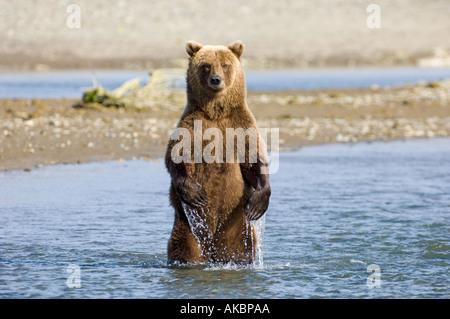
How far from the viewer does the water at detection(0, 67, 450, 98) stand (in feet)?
76.6

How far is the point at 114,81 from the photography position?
28688mm

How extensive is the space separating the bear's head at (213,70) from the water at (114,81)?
535 inches

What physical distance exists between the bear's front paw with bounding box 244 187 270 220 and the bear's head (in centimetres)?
85

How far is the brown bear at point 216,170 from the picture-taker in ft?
19.6

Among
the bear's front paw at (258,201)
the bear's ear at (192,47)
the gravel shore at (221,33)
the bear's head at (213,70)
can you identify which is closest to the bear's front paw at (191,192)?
the bear's front paw at (258,201)

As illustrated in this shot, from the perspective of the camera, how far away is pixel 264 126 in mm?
15156

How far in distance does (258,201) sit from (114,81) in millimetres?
23355

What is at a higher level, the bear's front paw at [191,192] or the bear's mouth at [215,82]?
the bear's mouth at [215,82]

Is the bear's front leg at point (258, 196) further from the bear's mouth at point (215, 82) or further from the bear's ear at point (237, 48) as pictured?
the bear's ear at point (237, 48)

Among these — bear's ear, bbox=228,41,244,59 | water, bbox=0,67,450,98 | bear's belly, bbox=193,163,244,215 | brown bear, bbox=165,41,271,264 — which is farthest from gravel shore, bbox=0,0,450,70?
bear's belly, bbox=193,163,244,215

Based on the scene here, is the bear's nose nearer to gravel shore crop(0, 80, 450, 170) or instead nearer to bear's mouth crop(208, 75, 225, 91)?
bear's mouth crop(208, 75, 225, 91)

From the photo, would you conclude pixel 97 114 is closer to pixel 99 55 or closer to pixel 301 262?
pixel 301 262

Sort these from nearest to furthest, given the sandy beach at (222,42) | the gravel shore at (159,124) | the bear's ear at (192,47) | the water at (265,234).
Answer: the water at (265,234)
the bear's ear at (192,47)
the gravel shore at (159,124)
the sandy beach at (222,42)
